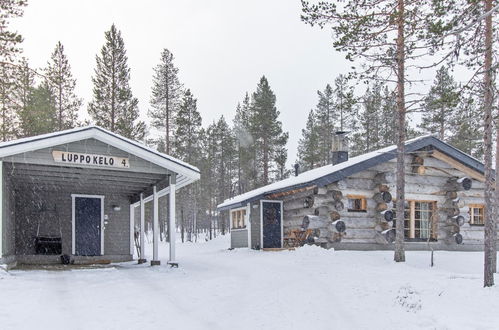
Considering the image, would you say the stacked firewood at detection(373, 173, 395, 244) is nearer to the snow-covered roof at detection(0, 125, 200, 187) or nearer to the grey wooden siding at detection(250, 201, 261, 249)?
the grey wooden siding at detection(250, 201, 261, 249)

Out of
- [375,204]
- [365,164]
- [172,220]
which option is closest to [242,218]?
[375,204]

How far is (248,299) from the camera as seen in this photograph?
29.6 feet

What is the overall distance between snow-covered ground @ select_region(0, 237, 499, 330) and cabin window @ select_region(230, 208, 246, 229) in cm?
961

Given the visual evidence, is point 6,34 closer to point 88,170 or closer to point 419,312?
point 88,170

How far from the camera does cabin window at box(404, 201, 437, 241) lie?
19.2 m

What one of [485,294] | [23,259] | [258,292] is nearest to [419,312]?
[485,294]

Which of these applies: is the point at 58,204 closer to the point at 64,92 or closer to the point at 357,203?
the point at 357,203

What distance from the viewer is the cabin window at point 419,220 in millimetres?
19188

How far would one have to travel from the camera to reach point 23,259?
52.7ft

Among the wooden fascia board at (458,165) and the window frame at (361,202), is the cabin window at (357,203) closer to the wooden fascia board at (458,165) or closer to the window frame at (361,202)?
the window frame at (361,202)

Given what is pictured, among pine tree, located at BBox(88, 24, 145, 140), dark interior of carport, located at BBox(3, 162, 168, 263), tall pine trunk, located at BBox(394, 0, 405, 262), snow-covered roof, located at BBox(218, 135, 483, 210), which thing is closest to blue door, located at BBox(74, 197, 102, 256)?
dark interior of carport, located at BBox(3, 162, 168, 263)

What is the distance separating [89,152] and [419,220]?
1410 centimetres

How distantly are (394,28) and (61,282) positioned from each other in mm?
12475

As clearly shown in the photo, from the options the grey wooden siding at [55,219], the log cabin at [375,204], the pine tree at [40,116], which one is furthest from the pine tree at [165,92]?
the grey wooden siding at [55,219]
